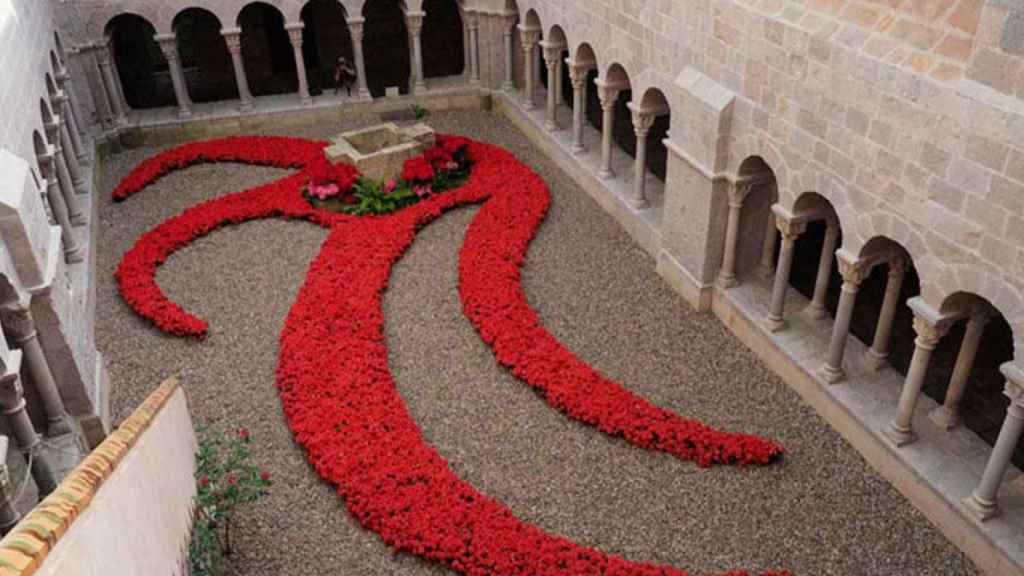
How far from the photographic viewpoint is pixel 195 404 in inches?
430

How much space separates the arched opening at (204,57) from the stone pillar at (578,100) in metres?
10.4

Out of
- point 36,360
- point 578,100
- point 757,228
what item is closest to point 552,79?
point 578,100

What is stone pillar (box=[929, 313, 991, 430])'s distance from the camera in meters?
8.76

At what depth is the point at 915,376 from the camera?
8.95 metres

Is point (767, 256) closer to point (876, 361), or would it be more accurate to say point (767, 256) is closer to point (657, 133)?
point (876, 361)

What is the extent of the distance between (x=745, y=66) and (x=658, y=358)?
3919 mm

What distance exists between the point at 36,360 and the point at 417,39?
12.4 meters

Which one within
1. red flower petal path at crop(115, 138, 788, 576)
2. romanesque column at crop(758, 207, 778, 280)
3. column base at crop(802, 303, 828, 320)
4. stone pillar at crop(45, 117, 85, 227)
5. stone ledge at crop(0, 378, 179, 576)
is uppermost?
stone ledge at crop(0, 378, 179, 576)

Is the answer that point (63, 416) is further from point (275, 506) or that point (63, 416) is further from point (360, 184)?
point (360, 184)

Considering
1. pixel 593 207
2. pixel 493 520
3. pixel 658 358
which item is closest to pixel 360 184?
pixel 593 207

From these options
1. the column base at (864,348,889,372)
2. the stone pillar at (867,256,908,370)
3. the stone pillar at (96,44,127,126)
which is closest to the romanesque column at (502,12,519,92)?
the stone pillar at (96,44,127,126)

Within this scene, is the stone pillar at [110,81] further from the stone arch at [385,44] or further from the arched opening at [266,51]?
the stone arch at [385,44]

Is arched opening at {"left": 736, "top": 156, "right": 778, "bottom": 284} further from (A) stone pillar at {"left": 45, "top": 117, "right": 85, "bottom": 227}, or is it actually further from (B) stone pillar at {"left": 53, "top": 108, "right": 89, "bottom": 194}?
(B) stone pillar at {"left": 53, "top": 108, "right": 89, "bottom": 194}

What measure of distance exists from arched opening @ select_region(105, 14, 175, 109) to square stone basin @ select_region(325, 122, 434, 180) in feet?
23.6
